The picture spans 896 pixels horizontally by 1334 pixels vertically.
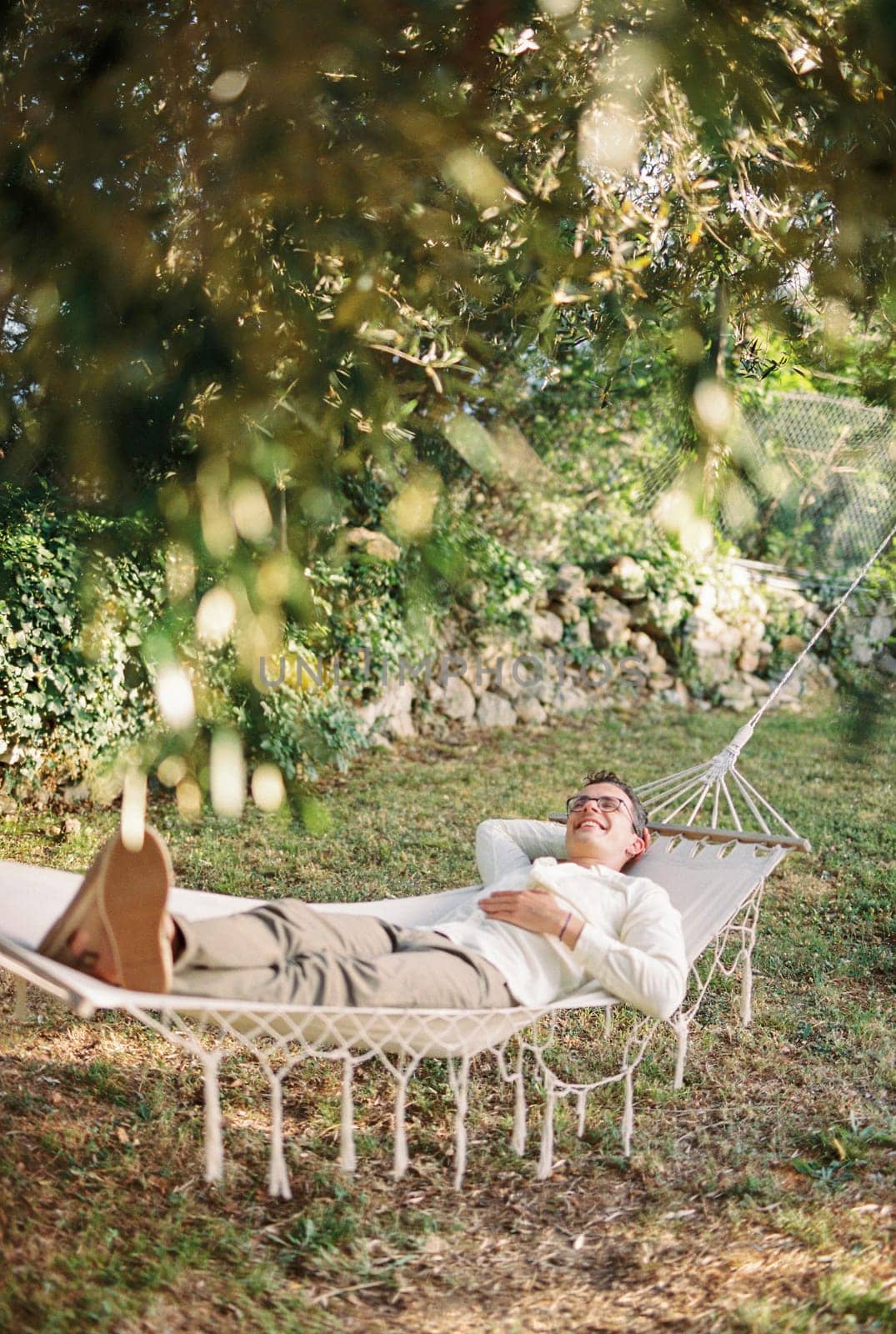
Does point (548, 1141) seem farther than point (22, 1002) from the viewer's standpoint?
No

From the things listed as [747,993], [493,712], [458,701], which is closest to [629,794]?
[747,993]

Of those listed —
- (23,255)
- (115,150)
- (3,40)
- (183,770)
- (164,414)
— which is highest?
(3,40)

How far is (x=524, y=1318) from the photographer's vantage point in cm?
191

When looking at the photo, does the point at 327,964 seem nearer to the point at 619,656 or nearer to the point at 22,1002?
the point at 22,1002

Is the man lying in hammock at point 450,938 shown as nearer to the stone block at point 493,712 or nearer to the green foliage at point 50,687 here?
the green foliage at point 50,687

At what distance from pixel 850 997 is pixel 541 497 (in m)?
4.43

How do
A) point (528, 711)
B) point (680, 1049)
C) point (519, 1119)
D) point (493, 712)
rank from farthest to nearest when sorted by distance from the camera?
point (528, 711)
point (493, 712)
point (680, 1049)
point (519, 1119)

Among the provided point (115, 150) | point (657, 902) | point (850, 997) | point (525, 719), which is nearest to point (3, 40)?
point (115, 150)

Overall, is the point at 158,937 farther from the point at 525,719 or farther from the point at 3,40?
the point at 525,719

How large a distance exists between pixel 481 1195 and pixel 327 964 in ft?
2.04

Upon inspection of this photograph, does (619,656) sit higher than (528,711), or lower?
higher

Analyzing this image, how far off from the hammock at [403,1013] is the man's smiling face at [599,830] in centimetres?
15

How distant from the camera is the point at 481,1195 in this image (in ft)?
7.50

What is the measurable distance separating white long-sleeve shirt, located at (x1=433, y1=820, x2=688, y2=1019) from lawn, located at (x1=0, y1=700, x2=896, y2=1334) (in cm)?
40
